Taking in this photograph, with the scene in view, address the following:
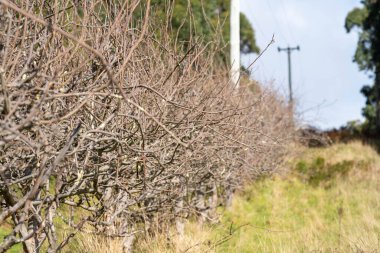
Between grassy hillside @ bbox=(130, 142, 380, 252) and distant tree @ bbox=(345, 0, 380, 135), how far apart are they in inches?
309

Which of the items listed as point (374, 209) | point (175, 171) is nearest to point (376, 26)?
point (374, 209)

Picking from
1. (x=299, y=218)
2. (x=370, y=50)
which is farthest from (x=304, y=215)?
(x=370, y=50)

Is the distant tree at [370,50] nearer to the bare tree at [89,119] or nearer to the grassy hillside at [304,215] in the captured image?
the grassy hillside at [304,215]

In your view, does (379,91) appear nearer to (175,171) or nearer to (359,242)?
Result: (359,242)

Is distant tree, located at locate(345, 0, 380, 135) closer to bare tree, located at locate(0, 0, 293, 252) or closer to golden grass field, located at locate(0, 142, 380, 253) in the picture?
golden grass field, located at locate(0, 142, 380, 253)

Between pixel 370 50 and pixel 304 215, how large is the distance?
19625mm

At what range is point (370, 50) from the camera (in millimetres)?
28969

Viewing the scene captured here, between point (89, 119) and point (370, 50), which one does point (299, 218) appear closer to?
point (89, 119)

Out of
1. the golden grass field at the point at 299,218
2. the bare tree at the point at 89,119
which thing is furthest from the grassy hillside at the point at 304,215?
the bare tree at the point at 89,119

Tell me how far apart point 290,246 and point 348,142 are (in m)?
18.2

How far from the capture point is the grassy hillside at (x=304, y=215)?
669 cm

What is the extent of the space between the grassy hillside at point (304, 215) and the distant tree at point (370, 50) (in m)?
7.86

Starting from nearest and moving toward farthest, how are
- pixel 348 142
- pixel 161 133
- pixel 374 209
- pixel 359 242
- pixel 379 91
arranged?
pixel 161 133 → pixel 359 242 → pixel 374 209 → pixel 348 142 → pixel 379 91

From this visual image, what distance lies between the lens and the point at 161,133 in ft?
15.6
